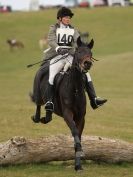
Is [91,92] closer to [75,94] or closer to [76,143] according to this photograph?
[75,94]

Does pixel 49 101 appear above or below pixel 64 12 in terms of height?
below

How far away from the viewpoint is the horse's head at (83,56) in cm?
1236

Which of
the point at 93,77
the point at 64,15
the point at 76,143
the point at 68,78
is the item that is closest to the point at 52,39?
the point at 64,15

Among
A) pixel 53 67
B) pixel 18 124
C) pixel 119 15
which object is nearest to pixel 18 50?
Result: pixel 119 15

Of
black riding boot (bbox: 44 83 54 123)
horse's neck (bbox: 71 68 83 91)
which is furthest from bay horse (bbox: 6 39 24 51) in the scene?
horse's neck (bbox: 71 68 83 91)

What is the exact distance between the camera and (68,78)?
13344mm

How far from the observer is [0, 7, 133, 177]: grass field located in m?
13.5

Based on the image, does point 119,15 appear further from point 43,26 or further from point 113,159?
point 113,159

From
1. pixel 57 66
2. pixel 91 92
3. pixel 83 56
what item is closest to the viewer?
pixel 83 56

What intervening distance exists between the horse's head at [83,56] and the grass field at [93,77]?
2.02 meters

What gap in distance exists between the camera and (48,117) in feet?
46.3

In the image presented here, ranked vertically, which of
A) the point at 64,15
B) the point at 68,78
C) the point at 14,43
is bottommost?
the point at 14,43

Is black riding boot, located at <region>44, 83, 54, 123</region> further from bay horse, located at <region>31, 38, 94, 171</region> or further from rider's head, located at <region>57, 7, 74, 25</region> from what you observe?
rider's head, located at <region>57, 7, 74, 25</region>

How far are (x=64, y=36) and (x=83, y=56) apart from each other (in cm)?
163
